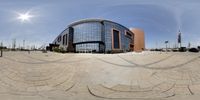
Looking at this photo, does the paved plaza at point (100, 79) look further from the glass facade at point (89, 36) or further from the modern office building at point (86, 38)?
the modern office building at point (86, 38)

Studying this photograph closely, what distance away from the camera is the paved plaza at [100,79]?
8.45m

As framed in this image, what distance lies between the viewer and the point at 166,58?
1520cm

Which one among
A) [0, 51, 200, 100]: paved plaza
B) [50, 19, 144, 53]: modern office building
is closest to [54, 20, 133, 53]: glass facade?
[50, 19, 144, 53]: modern office building

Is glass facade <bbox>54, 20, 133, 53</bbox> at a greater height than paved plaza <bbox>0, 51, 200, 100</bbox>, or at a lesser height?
greater

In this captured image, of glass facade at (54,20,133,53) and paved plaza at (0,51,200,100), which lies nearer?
paved plaza at (0,51,200,100)

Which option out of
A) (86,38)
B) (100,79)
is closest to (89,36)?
(86,38)

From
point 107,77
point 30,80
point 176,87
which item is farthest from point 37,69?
point 176,87

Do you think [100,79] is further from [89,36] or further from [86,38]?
[89,36]

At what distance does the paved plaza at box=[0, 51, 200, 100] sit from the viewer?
8.45 m

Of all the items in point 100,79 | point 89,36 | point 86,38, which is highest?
point 89,36

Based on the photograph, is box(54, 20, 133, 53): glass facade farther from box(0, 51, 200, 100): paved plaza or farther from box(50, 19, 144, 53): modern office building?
box(0, 51, 200, 100): paved plaza

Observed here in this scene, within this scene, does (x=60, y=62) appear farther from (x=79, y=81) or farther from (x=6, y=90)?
(x=6, y=90)

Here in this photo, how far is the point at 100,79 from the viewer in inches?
419

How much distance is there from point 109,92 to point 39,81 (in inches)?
158
